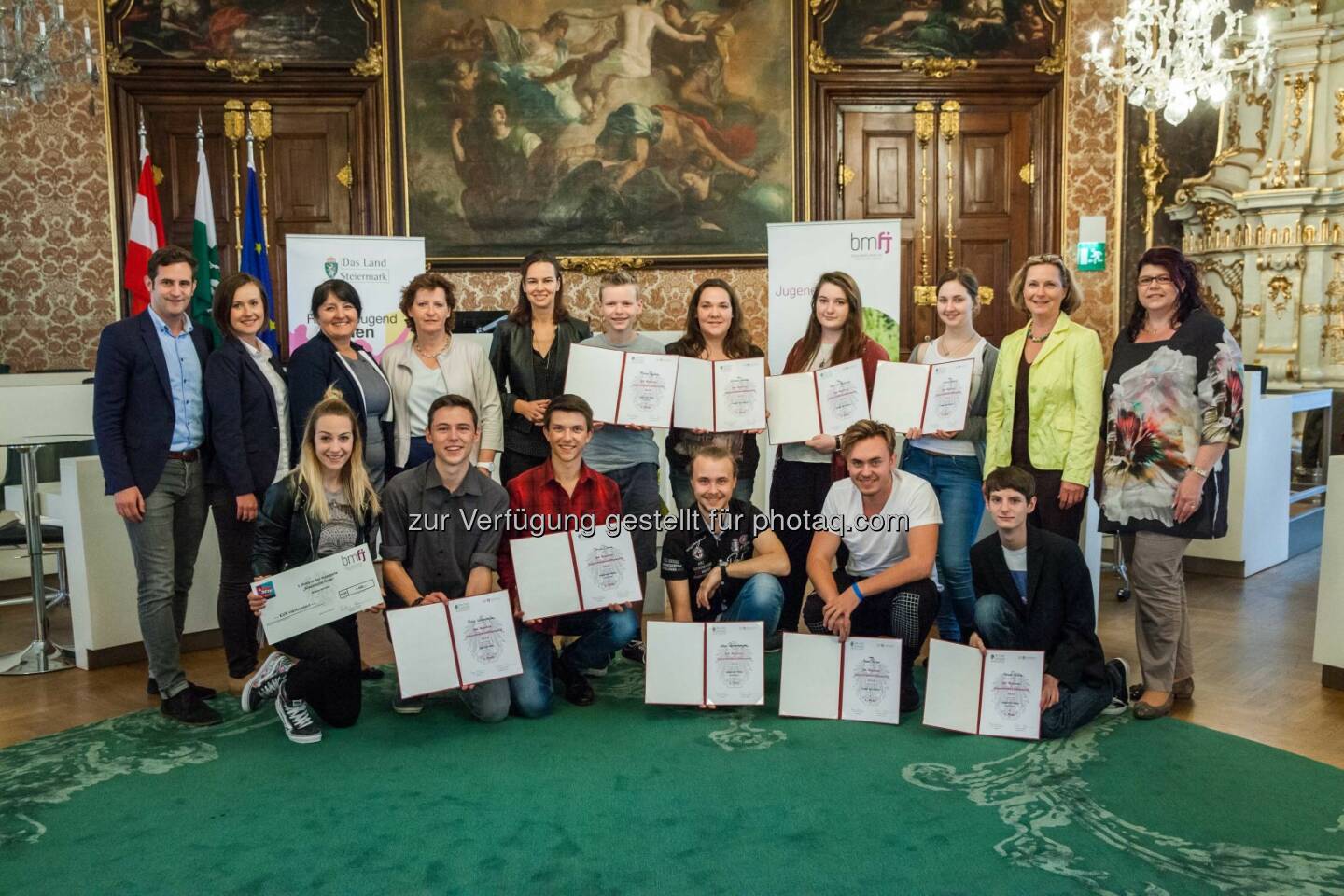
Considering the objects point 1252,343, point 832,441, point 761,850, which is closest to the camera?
point 761,850

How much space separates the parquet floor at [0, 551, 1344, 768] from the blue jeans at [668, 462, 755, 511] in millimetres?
1477

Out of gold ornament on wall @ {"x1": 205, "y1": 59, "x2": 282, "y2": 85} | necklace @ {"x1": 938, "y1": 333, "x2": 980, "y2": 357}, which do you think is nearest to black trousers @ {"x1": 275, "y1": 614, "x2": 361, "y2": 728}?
necklace @ {"x1": 938, "y1": 333, "x2": 980, "y2": 357}

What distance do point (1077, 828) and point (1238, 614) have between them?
292 centimetres

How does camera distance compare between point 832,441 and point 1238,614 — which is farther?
point 1238,614

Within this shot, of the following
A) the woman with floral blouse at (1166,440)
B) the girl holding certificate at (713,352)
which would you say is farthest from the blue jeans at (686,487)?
the woman with floral blouse at (1166,440)

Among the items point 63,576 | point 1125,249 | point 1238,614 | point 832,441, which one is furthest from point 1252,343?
point 63,576

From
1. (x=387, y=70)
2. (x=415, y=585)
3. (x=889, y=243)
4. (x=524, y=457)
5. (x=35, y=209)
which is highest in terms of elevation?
(x=387, y=70)

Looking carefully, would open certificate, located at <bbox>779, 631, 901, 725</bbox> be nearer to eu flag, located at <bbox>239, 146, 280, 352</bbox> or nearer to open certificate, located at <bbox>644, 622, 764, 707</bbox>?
open certificate, located at <bbox>644, 622, 764, 707</bbox>

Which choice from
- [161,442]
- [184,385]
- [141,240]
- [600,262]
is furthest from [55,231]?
[161,442]

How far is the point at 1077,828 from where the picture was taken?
2.72 meters

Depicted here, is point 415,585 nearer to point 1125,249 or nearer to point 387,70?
point 387,70

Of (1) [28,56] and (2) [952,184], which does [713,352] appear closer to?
(1) [28,56]

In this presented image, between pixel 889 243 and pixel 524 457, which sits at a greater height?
Answer: pixel 889 243

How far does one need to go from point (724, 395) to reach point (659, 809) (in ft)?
5.53
